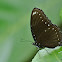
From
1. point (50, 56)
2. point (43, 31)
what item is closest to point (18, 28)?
point (43, 31)

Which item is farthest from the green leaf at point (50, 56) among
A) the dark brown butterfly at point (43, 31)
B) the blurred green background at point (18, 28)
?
the blurred green background at point (18, 28)

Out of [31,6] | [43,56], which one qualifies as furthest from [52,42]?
[31,6]

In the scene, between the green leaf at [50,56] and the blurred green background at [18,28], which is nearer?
the green leaf at [50,56]

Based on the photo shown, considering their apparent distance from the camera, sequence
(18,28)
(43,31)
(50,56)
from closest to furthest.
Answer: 1. (50,56)
2. (43,31)
3. (18,28)

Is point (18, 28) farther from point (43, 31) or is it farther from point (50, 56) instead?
point (50, 56)

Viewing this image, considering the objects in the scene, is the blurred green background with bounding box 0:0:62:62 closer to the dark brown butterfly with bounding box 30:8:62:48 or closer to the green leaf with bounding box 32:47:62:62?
the dark brown butterfly with bounding box 30:8:62:48

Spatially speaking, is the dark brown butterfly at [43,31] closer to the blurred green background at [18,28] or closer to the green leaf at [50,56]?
the green leaf at [50,56]
